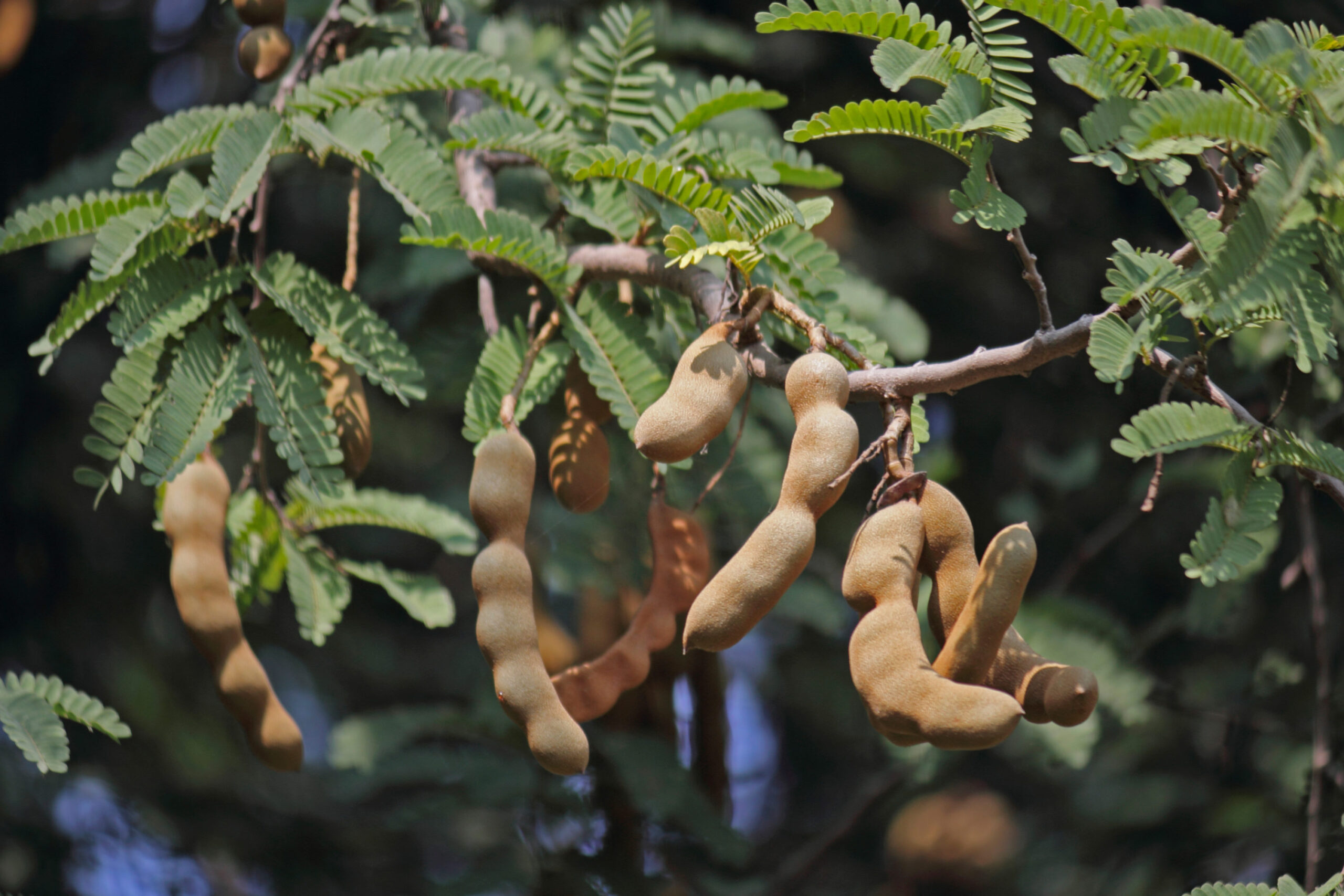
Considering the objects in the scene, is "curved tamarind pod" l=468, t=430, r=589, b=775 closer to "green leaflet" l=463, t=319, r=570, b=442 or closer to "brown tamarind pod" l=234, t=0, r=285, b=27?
"green leaflet" l=463, t=319, r=570, b=442

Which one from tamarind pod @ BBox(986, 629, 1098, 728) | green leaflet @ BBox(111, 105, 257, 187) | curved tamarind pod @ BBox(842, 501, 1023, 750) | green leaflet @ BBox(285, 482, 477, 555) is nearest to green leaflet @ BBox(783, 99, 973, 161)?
curved tamarind pod @ BBox(842, 501, 1023, 750)

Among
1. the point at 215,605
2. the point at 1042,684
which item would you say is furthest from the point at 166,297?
the point at 1042,684

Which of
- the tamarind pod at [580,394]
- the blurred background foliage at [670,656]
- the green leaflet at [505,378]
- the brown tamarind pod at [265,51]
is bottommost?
the blurred background foliage at [670,656]

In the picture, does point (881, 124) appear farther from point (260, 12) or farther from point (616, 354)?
point (260, 12)

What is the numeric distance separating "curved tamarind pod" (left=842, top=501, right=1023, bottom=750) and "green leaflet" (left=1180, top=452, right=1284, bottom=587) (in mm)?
275

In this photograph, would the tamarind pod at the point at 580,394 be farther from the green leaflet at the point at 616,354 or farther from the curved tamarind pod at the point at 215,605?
the curved tamarind pod at the point at 215,605

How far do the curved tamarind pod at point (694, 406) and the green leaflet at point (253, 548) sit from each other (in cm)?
96

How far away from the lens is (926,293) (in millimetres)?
2945

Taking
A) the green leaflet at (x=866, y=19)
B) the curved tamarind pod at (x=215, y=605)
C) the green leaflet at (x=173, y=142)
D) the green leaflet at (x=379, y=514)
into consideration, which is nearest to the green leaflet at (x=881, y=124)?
the green leaflet at (x=866, y=19)

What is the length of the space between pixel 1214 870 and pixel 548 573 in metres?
1.53

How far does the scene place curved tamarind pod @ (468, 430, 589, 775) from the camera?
118 centimetres

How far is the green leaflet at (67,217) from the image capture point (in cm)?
142

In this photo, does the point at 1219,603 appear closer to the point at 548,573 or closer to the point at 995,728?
the point at 548,573

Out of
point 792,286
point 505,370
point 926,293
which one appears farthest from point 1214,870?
point 505,370
